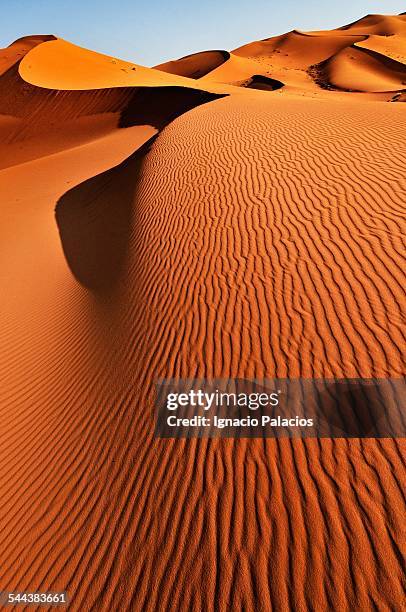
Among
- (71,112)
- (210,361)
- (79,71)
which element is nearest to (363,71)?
(79,71)

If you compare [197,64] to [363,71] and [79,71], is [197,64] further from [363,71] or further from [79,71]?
[79,71]

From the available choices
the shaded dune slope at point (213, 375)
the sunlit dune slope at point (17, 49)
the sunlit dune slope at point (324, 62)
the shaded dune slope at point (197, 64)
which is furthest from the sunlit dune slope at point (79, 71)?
the shaded dune slope at point (213, 375)

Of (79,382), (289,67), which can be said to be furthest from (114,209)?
(289,67)

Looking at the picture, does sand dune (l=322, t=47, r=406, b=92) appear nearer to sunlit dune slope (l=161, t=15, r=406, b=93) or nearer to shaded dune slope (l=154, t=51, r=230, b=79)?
sunlit dune slope (l=161, t=15, r=406, b=93)

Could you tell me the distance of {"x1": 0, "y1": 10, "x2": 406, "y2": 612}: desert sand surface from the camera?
2635mm

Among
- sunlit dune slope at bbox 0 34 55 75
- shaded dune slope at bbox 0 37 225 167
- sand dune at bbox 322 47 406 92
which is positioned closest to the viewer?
shaded dune slope at bbox 0 37 225 167

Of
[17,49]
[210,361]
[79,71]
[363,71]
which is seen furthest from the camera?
[363,71]

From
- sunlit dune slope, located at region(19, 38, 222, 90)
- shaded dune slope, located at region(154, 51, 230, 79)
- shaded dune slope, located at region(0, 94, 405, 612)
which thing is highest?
shaded dune slope, located at region(154, 51, 230, 79)

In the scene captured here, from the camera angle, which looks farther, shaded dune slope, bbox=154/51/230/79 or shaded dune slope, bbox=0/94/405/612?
shaded dune slope, bbox=154/51/230/79

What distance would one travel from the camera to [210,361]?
13.6ft

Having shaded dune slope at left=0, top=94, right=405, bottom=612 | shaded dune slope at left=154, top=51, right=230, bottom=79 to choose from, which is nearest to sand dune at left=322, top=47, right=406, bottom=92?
shaded dune slope at left=154, top=51, right=230, bottom=79

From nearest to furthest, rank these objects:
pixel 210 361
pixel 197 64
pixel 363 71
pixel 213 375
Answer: pixel 213 375, pixel 210 361, pixel 363 71, pixel 197 64

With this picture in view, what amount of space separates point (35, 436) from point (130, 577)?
2281mm

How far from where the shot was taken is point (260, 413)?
11.7 feet
